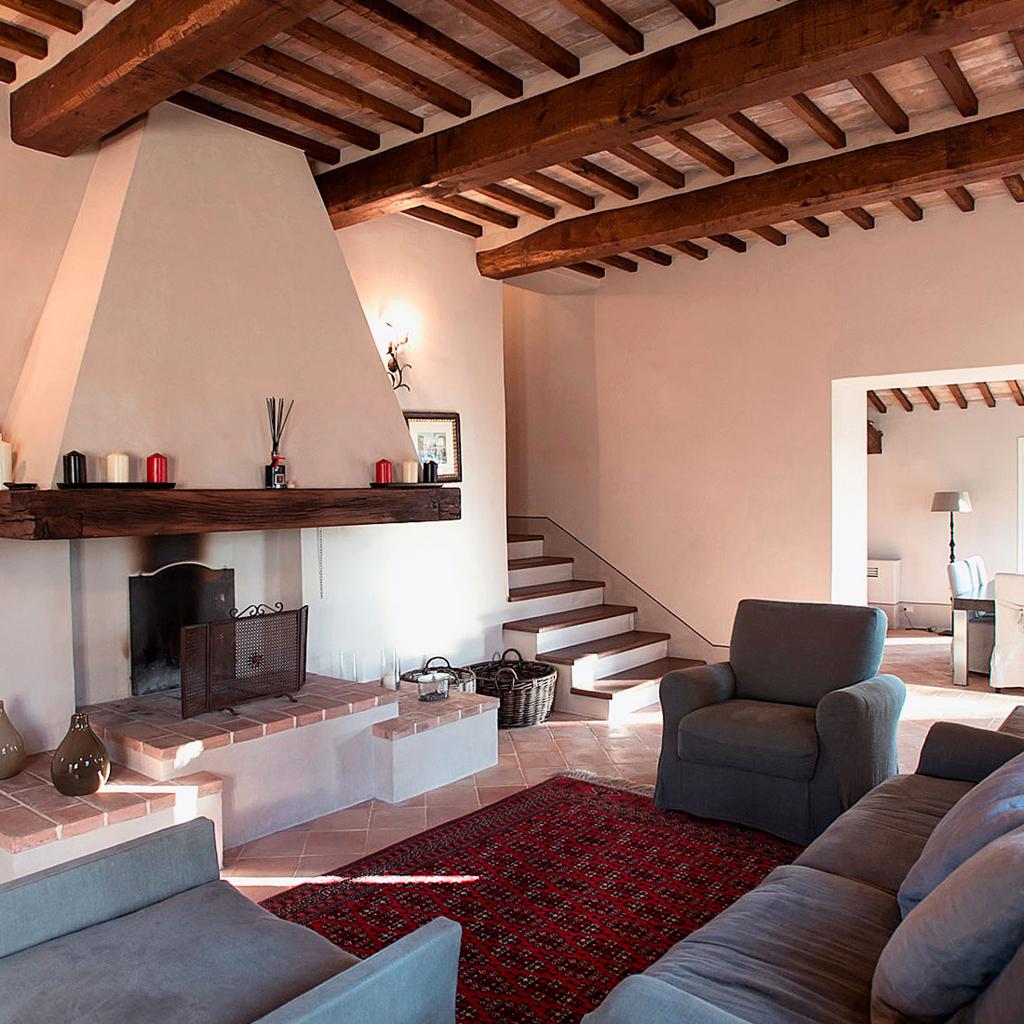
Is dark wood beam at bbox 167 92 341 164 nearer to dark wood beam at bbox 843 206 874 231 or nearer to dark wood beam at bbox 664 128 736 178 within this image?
dark wood beam at bbox 664 128 736 178

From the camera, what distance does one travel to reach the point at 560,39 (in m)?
3.45

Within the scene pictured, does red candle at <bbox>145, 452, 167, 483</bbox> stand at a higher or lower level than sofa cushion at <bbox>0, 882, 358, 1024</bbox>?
higher

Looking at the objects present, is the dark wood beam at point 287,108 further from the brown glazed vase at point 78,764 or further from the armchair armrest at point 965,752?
the armchair armrest at point 965,752

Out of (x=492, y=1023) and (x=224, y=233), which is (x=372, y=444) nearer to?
(x=224, y=233)

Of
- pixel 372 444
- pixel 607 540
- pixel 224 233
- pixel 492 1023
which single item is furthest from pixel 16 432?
pixel 607 540

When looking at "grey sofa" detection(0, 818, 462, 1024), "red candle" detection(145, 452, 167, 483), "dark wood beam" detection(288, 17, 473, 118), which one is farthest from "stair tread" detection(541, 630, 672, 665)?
"grey sofa" detection(0, 818, 462, 1024)

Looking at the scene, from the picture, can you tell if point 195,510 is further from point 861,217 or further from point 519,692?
point 861,217

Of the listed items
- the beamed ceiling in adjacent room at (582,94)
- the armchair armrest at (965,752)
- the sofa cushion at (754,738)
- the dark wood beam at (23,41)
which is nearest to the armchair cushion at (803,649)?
the sofa cushion at (754,738)

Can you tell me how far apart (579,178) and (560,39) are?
1.69 m

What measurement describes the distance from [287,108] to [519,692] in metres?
3.36

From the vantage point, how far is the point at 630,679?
6.05 m

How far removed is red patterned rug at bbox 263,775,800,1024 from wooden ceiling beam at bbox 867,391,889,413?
6621 mm

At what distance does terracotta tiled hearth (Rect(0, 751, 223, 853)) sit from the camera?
9.66 feet

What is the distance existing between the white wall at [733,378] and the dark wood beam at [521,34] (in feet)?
9.86
